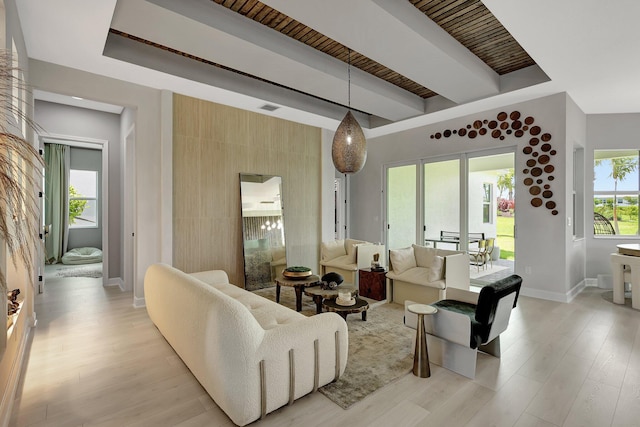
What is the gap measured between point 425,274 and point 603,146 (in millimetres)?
4095

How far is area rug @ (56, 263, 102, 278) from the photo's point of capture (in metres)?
6.20

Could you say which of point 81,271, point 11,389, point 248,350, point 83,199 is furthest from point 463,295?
point 83,199

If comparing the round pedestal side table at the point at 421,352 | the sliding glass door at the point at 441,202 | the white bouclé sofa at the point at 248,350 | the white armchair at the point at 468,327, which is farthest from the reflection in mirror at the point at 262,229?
the round pedestal side table at the point at 421,352

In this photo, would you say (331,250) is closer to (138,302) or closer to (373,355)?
(373,355)

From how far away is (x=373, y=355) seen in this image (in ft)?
9.23

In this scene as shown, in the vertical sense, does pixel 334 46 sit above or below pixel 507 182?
above

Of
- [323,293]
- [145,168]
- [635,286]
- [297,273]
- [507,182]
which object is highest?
[145,168]

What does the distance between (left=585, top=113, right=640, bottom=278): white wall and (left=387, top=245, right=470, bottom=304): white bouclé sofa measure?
3.00 meters

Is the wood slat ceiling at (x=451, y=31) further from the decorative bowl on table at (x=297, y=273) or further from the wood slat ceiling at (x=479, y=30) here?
the decorative bowl on table at (x=297, y=273)

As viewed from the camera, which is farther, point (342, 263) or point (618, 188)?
point (618, 188)

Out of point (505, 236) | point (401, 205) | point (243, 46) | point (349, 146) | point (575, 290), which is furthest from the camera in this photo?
point (401, 205)

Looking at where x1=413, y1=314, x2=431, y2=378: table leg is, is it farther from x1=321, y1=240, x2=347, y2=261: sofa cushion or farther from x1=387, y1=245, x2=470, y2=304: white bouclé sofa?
x1=321, y1=240, x2=347, y2=261: sofa cushion

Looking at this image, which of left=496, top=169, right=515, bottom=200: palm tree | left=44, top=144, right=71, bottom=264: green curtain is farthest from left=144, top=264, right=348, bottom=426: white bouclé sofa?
left=44, top=144, right=71, bottom=264: green curtain

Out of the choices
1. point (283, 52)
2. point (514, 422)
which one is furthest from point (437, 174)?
point (514, 422)
